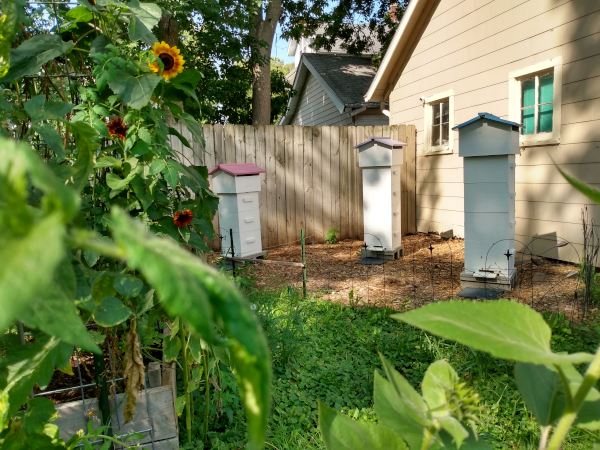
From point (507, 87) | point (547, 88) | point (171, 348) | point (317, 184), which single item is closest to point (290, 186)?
point (317, 184)

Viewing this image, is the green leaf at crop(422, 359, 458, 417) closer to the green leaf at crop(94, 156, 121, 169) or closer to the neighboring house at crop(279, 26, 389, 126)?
the green leaf at crop(94, 156, 121, 169)

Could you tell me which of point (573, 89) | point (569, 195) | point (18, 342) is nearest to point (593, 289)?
point (569, 195)

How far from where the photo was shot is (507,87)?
232 inches

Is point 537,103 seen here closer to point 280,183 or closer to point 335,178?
point 335,178

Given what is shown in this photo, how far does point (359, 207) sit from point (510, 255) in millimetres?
3565

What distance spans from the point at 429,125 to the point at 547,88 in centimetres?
220

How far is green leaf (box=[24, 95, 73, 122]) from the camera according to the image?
2.03ft

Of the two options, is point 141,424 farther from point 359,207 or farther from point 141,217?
point 359,207

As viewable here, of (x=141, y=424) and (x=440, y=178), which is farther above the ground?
(x=440, y=178)

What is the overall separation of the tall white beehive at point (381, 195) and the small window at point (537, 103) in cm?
156

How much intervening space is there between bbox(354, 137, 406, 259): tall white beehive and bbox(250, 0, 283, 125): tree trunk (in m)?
5.18

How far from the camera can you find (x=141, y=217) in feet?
5.07

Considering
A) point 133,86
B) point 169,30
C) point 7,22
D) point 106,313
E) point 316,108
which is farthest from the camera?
point 316,108

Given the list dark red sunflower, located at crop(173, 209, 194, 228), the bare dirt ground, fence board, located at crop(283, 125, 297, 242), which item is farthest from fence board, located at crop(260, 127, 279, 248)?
dark red sunflower, located at crop(173, 209, 194, 228)
